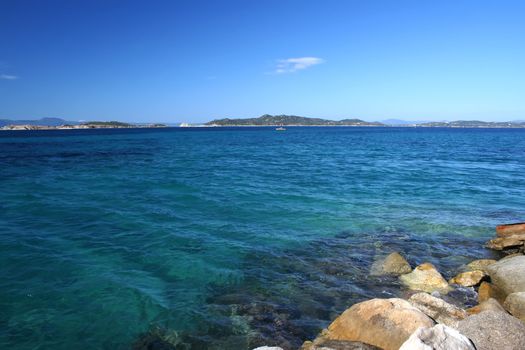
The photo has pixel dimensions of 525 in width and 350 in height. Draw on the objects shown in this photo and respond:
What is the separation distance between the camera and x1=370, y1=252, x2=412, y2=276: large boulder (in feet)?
42.7

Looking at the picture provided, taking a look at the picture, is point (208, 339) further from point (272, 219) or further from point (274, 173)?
point (274, 173)

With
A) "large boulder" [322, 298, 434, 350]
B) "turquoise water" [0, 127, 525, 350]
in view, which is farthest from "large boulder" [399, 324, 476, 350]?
"turquoise water" [0, 127, 525, 350]

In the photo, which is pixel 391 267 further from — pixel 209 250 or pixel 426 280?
pixel 209 250

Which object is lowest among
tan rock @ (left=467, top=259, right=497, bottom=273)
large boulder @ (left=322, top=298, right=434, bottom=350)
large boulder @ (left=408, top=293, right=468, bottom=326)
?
tan rock @ (left=467, top=259, right=497, bottom=273)

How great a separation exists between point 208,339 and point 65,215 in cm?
1452

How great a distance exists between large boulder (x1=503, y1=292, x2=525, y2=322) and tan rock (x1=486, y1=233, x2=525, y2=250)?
23.2 ft

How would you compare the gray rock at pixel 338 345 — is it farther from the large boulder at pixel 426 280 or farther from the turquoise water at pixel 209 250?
the large boulder at pixel 426 280

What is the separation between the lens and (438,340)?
252 inches

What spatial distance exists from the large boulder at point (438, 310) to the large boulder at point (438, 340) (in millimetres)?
2415

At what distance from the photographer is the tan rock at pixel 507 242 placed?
1552 centimetres

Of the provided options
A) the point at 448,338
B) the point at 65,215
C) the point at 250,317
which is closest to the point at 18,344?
the point at 250,317

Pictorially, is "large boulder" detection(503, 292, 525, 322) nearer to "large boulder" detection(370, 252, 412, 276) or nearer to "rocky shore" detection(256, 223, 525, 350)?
"rocky shore" detection(256, 223, 525, 350)

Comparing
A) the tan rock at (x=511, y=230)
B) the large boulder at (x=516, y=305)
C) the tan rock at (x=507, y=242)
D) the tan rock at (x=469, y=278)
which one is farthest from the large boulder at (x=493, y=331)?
the tan rock at (x=511, y=230)

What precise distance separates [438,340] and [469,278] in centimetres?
698
